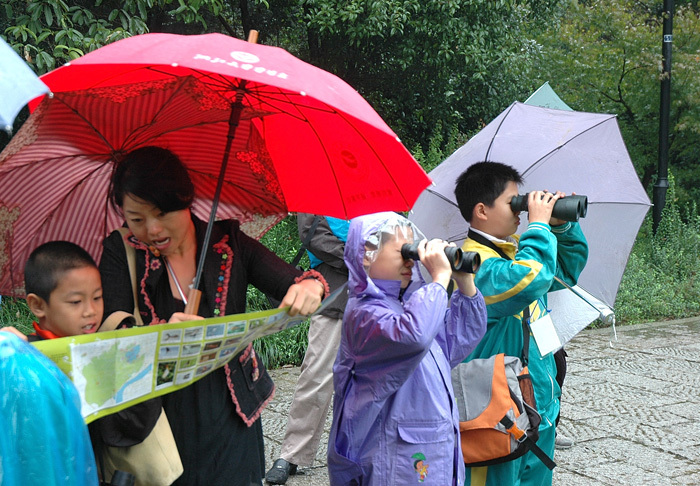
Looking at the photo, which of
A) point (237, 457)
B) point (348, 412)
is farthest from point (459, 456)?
point (237, 457)

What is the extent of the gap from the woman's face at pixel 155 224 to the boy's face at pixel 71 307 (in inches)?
8.5

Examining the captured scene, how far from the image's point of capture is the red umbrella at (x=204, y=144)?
7.06 ft

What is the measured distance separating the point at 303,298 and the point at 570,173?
208 cm

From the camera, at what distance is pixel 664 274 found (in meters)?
11.6

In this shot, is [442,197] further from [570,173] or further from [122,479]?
[122,479]

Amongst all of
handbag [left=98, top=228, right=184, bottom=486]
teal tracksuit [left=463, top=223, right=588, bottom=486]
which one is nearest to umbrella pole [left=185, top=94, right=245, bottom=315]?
handbag [left=98, top=228, right=184, bottom=486]

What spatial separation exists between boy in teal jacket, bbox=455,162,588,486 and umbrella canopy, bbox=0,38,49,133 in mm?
2105

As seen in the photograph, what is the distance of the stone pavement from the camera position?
493 cm

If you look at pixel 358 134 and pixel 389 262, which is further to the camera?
pixel 389 262

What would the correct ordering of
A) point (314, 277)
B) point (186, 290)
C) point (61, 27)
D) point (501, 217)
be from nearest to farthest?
point (186, 290)
point (314, 277)
point (501, 217)
point (61, 27)

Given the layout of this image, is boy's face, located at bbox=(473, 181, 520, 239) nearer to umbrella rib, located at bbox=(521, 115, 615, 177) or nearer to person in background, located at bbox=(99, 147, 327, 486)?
umbrella rib, located at bbox=(521, 115, 615, 177)

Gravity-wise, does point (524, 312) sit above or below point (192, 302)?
below

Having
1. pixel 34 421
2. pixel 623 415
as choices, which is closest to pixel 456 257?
pixel 34 421

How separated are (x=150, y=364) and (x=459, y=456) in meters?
1.36
